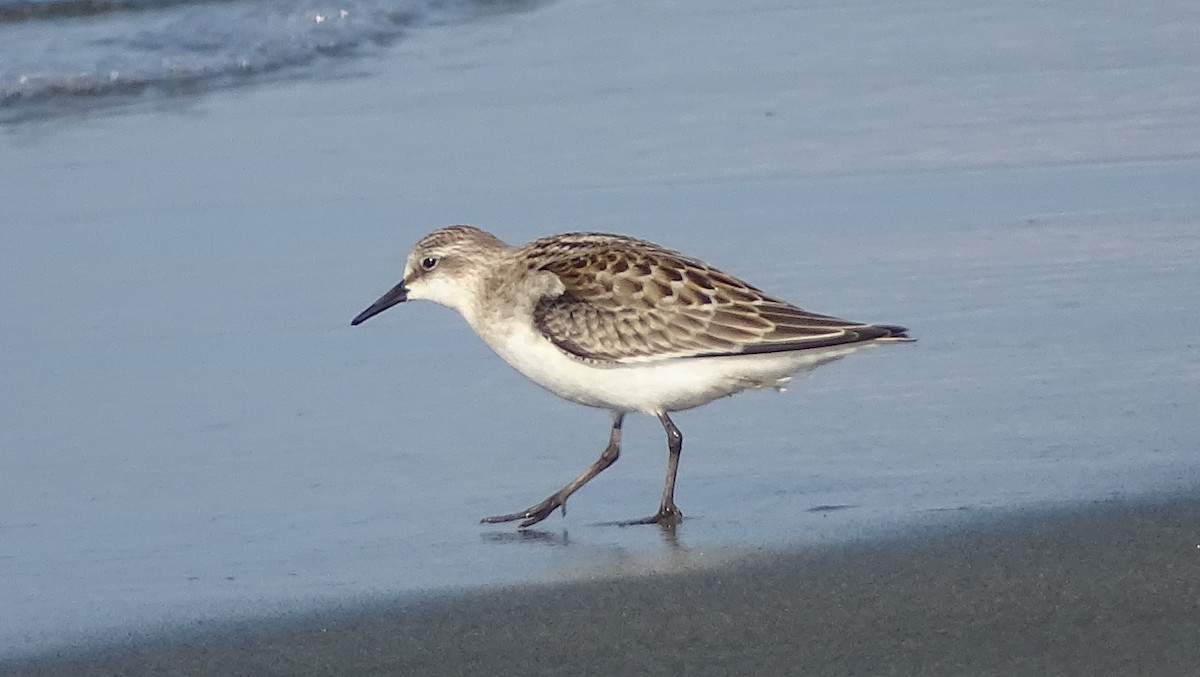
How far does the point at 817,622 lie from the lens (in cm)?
481

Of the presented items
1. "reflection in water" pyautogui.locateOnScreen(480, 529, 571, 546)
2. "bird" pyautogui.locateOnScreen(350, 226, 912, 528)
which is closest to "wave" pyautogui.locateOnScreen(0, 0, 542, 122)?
"bird" pyautogui.locateOnScreen(350, 226, 912, 528)

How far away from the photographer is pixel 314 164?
9641mm

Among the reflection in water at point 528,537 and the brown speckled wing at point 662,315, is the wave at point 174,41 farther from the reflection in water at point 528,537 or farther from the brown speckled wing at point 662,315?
the reflection in water at point 528,537

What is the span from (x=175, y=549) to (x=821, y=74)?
598 cm

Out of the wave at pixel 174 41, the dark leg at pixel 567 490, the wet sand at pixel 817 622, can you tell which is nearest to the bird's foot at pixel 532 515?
the dark leg at pixel 567 490

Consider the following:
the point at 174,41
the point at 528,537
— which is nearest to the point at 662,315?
the point at 528,537

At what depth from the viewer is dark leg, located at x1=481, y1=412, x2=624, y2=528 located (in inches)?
228

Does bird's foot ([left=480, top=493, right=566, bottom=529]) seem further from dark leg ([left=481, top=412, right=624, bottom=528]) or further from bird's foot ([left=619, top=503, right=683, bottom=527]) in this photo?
bird's foot ([left=619, top=503, right=683, bottom=527])

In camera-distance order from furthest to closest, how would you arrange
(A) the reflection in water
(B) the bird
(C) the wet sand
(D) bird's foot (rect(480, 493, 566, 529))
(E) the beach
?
(B) the bird
(D) bird's foot (rect(480, 493, 566, 529))
(A) the reflection in water
(E) the beach
(C) the wet sand

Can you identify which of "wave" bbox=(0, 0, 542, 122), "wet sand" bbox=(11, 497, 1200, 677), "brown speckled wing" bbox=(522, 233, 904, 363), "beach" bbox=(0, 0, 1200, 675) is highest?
"brown speckled wing" bbox=(522, 233, 904, 363)

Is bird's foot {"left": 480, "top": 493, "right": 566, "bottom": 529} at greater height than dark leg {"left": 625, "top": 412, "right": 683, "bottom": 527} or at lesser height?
lesser

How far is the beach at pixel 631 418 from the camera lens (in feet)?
16.1

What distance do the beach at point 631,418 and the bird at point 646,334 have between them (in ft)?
0.85

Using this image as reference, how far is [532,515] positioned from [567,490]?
0.57 feet
